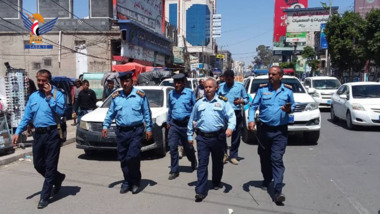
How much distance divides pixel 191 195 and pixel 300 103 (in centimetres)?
497

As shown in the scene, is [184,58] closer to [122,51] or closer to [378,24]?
[122,51]

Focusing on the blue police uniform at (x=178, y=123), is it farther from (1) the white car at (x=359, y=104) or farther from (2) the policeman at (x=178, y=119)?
(1) the white car at (x=359, y=104)

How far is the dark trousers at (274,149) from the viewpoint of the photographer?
16.4ft

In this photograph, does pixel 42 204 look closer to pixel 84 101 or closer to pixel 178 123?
pixel 178 123

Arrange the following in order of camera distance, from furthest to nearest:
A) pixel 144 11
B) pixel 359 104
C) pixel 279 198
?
pixel 144 11 < pixel 359 104 < pixel 279 198

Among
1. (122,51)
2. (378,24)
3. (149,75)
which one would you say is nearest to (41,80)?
(149,75)

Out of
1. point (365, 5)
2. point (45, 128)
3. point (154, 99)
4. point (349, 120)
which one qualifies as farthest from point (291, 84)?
point (365, 5)

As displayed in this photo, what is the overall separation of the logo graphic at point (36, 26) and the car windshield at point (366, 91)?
2089 cm

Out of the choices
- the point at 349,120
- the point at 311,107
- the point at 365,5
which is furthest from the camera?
the point at 365,5

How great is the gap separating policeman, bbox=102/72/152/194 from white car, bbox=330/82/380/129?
27.0ft

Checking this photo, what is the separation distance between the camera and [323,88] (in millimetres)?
18531

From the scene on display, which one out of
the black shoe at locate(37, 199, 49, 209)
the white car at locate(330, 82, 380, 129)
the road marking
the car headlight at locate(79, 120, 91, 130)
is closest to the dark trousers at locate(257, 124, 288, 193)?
the road marking

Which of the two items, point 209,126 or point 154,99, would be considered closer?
point 209,126

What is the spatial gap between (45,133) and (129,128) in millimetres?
1134
